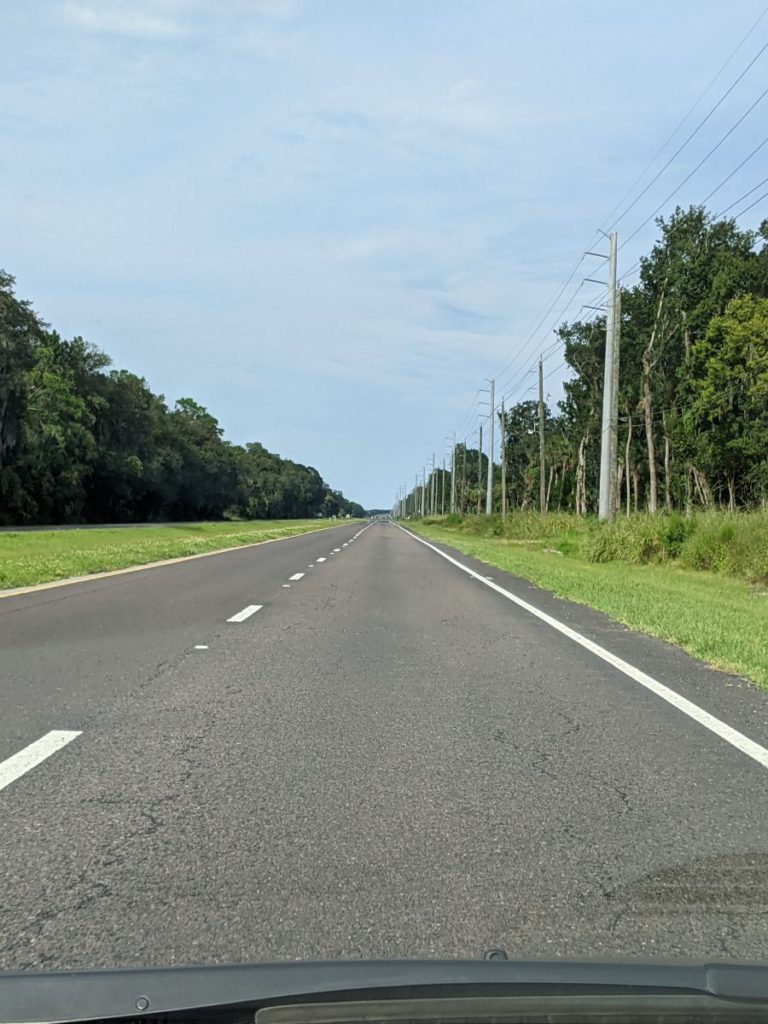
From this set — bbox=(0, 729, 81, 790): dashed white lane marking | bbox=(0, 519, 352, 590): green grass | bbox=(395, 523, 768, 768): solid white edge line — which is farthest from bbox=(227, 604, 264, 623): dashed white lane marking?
bbox=(0, 729, 81, 790): dashed white lane marking

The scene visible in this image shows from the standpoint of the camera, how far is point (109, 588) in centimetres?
1738

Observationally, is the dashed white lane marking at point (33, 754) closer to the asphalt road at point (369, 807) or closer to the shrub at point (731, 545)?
the asphalt road at point (369, 807)

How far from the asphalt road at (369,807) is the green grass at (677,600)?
3.73ft

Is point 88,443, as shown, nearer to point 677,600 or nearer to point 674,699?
point 677,600

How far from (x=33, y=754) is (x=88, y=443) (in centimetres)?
7255

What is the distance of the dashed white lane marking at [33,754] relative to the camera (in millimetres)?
5262

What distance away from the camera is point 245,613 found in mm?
13500

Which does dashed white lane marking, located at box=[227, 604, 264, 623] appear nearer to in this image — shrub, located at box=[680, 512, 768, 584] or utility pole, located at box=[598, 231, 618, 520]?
shrub, located at box=[680, 512, 768, 584]

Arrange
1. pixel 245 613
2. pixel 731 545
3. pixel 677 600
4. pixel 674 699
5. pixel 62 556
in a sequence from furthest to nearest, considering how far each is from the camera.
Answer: pixel 62 556
pixel 731 545
pixel 677 600
pixel 245 613
pixel 674 699

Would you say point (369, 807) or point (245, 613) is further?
point (245, 613)

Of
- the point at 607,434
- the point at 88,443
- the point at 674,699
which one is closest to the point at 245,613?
the point at 674,699

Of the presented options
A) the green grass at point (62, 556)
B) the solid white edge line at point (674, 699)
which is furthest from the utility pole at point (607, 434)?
the solid white edge line at point (674, 699)

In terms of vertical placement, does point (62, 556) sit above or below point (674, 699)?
above

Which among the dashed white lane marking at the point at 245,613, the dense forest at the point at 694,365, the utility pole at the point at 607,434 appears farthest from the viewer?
the dense forest at the point at 694,365
